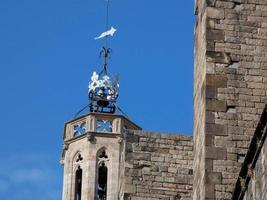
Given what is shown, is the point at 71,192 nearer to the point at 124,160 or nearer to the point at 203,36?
the point at 124,160

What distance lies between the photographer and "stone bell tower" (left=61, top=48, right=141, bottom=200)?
45.8 metres

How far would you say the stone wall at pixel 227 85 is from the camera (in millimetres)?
17641

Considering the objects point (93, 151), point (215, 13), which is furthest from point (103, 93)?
point (215, 13)

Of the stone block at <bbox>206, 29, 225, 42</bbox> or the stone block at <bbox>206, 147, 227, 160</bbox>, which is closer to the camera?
the stone block at <bbox>206, 147, 227, 160</bbox>

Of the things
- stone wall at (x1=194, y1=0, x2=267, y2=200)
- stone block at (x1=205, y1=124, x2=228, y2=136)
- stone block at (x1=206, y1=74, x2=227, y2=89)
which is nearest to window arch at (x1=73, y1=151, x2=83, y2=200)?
stone wall at (x1=194, y1=0, x2=267, y2=200)

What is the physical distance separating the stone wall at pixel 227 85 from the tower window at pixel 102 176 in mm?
27414

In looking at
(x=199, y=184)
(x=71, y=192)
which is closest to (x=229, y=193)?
(x=199, y=184)

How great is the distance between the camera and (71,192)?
46.7 metres

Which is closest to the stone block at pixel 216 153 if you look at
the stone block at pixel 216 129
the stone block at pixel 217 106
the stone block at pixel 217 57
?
the stone block at pixel 216 129

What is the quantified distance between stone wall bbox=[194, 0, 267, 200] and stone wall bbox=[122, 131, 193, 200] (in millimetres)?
3839

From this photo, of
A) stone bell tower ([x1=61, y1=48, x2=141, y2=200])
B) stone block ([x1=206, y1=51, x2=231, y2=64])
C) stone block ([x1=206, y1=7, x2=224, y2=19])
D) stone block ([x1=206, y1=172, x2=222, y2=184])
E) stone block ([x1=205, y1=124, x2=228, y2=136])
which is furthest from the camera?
stone bell tower ([x1=61, y1=48, x2=141, y2=200])

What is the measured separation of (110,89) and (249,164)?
33.5 metres

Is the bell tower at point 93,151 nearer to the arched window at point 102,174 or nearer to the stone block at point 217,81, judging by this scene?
the arched window at point 102,174

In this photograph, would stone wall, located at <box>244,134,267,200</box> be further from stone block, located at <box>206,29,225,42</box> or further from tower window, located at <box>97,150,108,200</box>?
tower window, located at <box>97,150,108,200</box>
